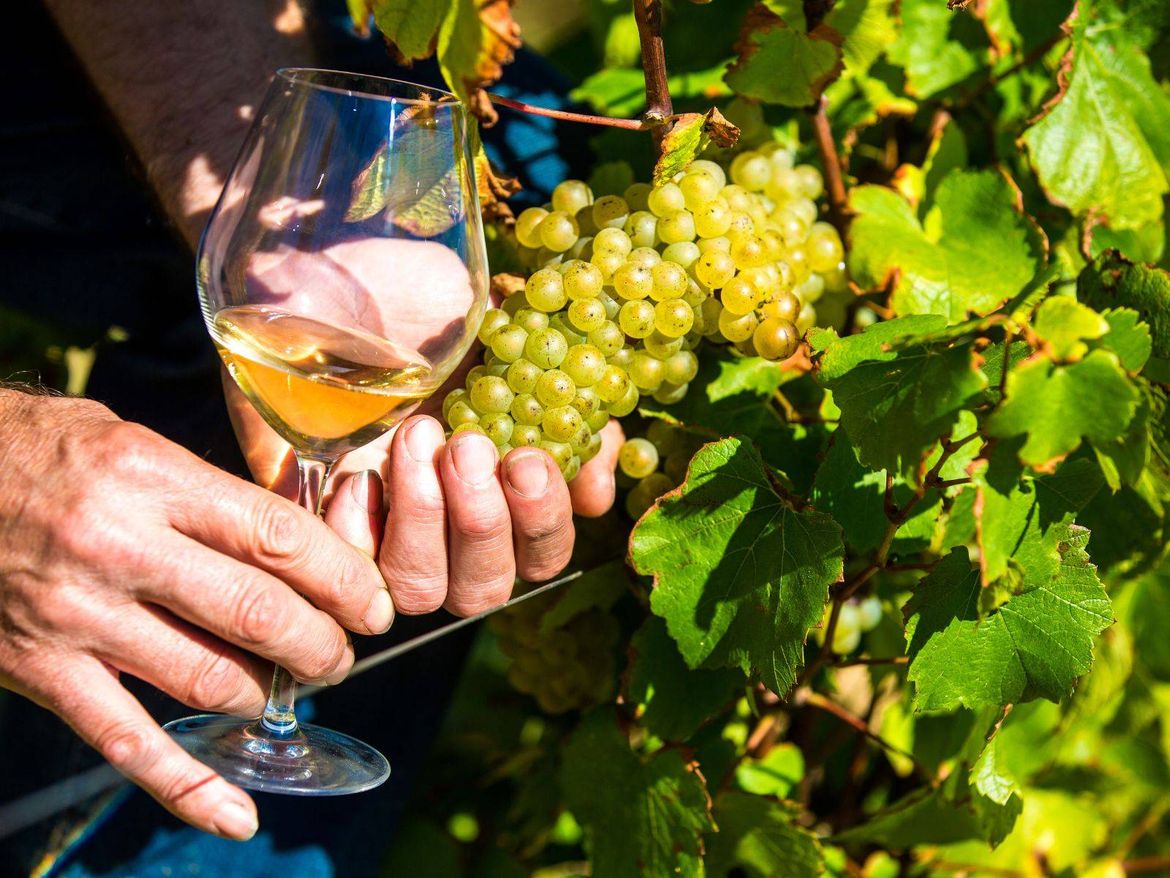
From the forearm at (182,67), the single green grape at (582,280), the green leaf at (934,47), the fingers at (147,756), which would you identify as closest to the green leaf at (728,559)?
the single green grape at (582,280)

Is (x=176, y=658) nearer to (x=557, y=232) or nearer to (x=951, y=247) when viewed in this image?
(x=557, y=232)

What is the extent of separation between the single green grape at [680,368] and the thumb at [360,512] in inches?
11.6

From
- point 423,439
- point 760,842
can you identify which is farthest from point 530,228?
point 760,842

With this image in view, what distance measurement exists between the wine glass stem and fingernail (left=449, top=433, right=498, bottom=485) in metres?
0.14

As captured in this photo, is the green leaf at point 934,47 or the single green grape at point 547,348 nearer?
the single green grape at point 547,348

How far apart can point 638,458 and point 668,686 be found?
23 cm

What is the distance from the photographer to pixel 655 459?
1.05m

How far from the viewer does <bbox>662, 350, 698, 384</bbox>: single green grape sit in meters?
0.98

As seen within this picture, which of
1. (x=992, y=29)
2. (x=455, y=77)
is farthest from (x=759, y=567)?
(x=992, y=29)

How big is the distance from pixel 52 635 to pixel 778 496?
1.98 ft

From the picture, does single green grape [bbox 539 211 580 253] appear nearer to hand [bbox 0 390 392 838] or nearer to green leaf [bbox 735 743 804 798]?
hand [bbox 0 390 392 838]

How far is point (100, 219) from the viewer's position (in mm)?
1417

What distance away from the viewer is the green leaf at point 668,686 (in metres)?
1.05

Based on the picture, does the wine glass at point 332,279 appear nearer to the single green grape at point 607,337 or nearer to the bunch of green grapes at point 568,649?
the single green grape at point 607,337
